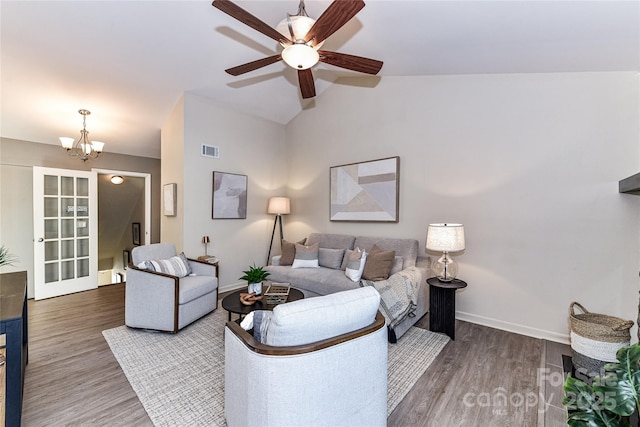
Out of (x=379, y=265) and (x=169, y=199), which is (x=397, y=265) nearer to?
(x=379, y=265)

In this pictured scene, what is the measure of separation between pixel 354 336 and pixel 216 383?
139 centimetres

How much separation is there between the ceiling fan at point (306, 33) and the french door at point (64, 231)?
379 cm

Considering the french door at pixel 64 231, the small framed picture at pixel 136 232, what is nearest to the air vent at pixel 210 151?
the french door at pixel 64 231

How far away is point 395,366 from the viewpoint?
2385 mm

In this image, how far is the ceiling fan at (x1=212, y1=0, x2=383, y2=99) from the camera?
1.83 meters

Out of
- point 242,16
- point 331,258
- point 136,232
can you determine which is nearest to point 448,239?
point 331,258

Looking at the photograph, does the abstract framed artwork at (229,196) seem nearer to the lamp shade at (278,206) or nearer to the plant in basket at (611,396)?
the lamp shade at (278,206)

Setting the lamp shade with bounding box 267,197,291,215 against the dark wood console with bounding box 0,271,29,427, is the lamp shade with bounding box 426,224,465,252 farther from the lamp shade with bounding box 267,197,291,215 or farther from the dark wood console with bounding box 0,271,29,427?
the dark wood console with bounding box 0,271,29,427

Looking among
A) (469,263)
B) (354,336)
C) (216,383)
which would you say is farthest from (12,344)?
(469,263)

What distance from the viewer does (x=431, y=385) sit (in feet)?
7.04

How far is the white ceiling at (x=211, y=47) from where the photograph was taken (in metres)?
2.22

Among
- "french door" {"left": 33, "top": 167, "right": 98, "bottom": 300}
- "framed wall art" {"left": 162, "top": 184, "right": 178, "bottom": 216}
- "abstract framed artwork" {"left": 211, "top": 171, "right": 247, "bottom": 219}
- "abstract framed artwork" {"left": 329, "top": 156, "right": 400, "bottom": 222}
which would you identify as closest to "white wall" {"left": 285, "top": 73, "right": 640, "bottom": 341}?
"abstract framed artwork" {"left": 329, "top": 156, "right": 400, "bottom": 222}

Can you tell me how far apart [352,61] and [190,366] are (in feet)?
9.72

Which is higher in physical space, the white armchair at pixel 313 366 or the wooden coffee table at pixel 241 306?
the white armchair at pixel 313 366
